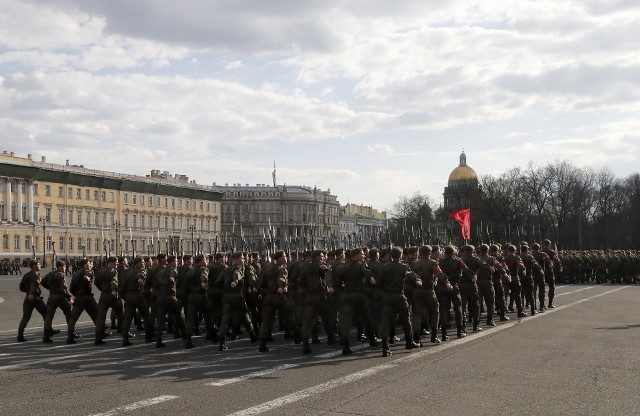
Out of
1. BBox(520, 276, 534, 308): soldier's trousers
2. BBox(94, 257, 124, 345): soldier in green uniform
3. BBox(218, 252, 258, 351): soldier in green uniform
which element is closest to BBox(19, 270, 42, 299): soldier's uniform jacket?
BBox(94, 257, 124, 345): soldier in green uniform

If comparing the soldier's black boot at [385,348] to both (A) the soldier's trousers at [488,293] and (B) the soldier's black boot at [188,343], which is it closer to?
(B) the soldier's black boot at [188,343]

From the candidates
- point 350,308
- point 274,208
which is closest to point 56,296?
point 350,308

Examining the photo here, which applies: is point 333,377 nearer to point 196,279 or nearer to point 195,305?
point 195,305

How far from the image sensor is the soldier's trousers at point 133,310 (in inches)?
609

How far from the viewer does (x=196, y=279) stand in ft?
50.5

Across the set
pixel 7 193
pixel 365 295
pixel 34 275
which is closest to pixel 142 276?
pixel 34 275

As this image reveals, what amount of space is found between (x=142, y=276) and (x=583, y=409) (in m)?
10.3

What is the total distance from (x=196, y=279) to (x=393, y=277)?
14.0ft

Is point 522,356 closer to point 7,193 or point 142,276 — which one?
point 142,276

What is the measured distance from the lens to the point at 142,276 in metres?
16.3

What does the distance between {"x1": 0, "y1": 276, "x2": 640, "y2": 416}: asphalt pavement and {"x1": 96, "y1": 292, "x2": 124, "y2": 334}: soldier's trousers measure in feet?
2.06

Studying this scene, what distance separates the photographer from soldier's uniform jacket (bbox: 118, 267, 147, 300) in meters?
16.2

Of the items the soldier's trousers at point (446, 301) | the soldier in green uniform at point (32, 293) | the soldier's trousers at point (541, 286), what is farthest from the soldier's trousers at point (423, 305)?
the soldier in green uniform at point (32, 293)

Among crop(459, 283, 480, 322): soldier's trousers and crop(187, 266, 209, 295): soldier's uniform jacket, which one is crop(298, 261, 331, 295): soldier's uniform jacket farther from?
crop(459, 283, 480, 322): soldier's trousers
